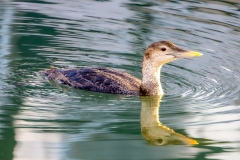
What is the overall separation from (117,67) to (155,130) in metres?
3.12

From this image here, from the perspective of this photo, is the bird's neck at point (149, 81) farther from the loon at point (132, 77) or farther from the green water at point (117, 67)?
the green water at point (117, 67)

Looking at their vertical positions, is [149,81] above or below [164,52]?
below

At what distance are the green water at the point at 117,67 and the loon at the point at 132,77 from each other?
0.65 feet

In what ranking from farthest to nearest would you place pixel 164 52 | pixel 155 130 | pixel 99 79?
pixel 99 79, pixel 164 52, pixel 155 130

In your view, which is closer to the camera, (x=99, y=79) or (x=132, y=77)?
(x=99, y=79)

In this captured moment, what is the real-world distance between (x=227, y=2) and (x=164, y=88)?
516 centimetres

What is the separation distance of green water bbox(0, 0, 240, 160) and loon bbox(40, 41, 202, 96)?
7.8 inches

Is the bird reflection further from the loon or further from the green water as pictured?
the loon

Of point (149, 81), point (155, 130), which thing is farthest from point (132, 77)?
point (155, 130)

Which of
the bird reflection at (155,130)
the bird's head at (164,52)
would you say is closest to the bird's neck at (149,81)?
the bird's head at (164,52)

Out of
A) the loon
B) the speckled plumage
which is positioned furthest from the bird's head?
the speckled plumage

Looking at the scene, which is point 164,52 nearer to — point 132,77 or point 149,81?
point 149,81

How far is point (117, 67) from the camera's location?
39.2 feet

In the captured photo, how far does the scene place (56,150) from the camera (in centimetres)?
788
